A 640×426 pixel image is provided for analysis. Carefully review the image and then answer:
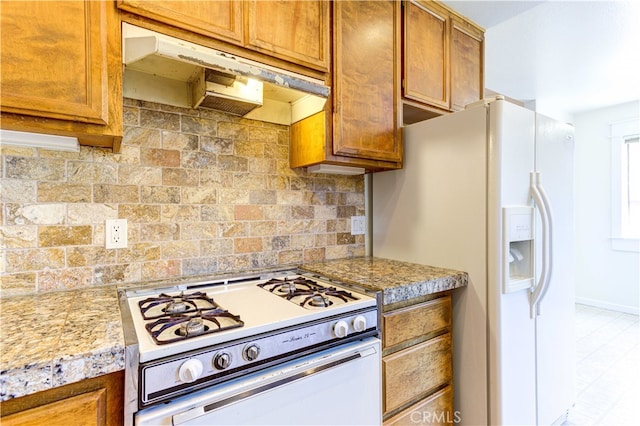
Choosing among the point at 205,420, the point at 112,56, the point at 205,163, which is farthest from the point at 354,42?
the point at 205,420

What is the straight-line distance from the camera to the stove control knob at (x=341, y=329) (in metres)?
1.10

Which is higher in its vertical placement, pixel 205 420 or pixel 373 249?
pixel 373 249

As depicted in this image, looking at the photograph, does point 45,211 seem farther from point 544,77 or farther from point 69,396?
point 544,77

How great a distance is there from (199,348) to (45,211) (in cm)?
87

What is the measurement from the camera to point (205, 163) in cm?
155

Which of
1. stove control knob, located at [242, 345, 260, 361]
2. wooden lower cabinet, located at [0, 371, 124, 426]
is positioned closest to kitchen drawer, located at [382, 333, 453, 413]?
stove control knob, located at [242, 345, 260, 361]

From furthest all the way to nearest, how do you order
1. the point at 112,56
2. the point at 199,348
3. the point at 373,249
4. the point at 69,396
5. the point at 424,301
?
the point at 373,249
the point at 424,301
the point at 112,56
the point at 199,348
the point at 69,396

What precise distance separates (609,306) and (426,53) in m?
4.38

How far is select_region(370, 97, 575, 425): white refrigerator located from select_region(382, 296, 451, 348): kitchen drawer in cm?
12

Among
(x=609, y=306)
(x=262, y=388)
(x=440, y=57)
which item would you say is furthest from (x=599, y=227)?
(x=262, y=388)

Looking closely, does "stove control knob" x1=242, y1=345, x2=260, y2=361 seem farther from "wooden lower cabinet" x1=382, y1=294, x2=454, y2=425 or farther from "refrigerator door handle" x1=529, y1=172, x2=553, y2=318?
"refrigerator door handle" x1=529, y1=172, x2=553, y2=318

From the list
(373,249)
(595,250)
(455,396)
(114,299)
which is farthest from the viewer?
(595,250)

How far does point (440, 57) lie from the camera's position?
199cm

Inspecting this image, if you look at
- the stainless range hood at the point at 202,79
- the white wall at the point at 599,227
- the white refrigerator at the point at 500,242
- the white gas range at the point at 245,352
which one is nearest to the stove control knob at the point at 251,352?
the white gas range at the point at 245,352
